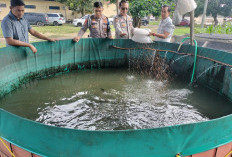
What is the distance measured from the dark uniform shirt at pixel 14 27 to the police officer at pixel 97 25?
4.29 feet

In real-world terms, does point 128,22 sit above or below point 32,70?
above

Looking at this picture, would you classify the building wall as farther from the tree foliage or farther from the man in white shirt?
the man in white shirt

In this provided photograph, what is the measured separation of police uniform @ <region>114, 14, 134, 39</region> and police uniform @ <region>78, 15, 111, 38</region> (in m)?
0.25

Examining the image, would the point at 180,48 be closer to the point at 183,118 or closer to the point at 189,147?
the point at 183,118

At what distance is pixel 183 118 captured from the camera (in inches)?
116

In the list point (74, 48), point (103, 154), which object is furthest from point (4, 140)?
point (74, 48)

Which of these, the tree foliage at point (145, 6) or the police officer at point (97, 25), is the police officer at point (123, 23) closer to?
the police officer at point (97, 25)

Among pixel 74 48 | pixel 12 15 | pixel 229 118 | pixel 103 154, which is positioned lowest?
pixel 103 154

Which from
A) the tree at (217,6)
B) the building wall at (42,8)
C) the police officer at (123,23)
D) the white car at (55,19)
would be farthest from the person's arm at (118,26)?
the tree at (217,6)

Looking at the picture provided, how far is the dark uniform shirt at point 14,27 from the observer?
3.36 m

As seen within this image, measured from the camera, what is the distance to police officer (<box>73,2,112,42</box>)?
457 centimetres

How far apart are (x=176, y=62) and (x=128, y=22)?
1.60 meters

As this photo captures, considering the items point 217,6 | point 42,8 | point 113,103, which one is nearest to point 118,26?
point 113,103

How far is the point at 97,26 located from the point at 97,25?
0.04m
